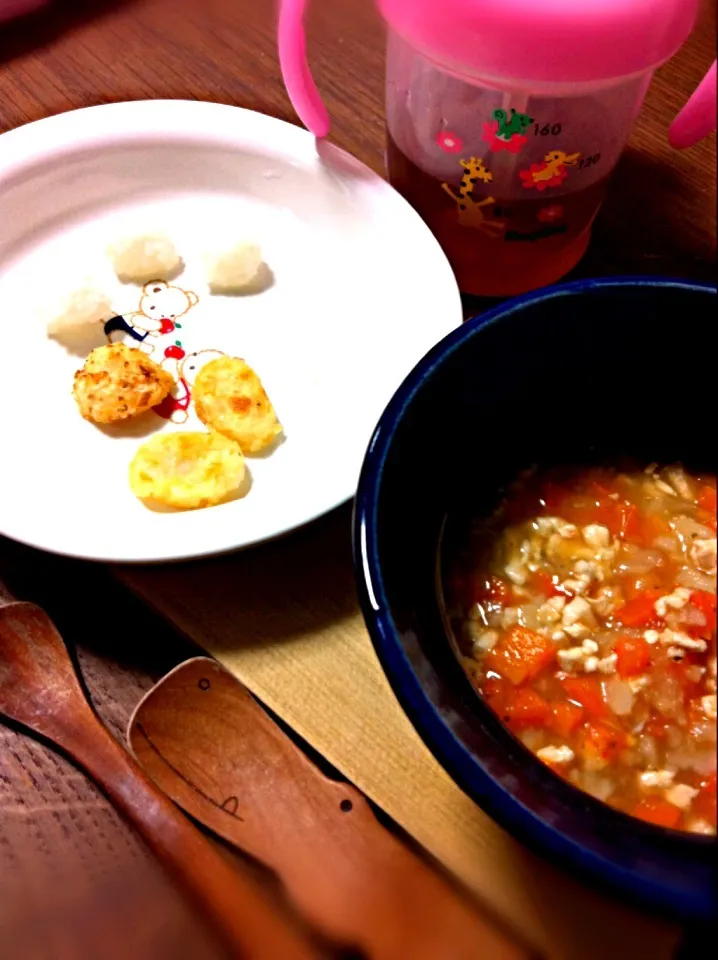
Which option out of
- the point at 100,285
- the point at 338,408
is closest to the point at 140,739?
the point at 338,408

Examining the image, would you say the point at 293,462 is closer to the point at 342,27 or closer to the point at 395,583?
the point at 395,583

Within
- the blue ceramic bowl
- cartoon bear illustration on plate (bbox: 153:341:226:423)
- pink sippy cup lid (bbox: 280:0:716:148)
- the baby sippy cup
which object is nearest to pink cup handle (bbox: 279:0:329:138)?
the baby sippy cup

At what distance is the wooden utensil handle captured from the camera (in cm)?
50

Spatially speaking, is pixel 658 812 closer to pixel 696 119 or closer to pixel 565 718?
pixel 565 718

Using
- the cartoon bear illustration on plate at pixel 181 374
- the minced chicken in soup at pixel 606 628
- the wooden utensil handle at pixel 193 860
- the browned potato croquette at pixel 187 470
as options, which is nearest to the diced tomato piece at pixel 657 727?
the minced chicken in soup at pixel 606 628

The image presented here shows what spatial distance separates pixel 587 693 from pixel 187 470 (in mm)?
349

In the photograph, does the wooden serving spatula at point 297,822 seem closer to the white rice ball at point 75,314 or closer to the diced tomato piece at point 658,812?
the diced tomato piece at point 658,812

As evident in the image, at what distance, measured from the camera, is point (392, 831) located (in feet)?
1.85

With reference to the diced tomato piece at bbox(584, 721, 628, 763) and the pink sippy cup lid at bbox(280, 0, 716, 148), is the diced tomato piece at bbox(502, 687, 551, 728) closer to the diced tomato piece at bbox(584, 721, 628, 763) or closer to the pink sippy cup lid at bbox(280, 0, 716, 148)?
the diced tomato piece at bbox(584, 721, 628, 763)

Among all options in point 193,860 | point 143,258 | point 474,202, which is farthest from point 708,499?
point 143,258

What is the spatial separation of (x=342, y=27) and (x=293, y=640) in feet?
2.38

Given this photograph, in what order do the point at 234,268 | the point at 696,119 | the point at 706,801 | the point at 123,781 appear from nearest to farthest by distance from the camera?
1. the point at 706,801
2. the point at 123,781
3. the point at 696,119
4. the point at 234,268

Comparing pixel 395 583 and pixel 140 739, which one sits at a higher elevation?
pixel 395 583

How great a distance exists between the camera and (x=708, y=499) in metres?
0.60
